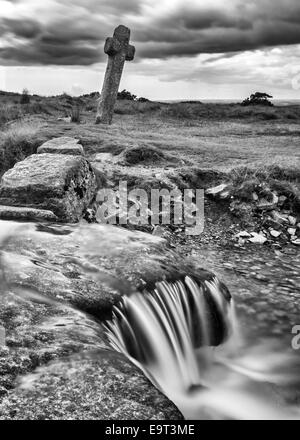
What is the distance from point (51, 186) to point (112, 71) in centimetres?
1048

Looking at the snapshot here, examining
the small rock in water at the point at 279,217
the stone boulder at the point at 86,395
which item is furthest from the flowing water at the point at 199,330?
the small rock in water at the point at 279,217

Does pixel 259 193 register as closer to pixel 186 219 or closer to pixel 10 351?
pixel 186 219

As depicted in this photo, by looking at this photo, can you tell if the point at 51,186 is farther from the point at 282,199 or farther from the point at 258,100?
the point at 258,100

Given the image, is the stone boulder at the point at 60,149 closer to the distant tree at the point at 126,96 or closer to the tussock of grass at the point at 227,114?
the tussock of grass at the point at 227,114

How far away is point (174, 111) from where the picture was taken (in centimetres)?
2450

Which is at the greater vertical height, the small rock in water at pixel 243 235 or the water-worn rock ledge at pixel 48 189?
the water-worn rock ledge at pixel 48 189

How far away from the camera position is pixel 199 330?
480 cm

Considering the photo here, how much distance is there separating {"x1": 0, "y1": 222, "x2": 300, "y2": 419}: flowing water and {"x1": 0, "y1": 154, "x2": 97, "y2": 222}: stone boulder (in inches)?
39.7

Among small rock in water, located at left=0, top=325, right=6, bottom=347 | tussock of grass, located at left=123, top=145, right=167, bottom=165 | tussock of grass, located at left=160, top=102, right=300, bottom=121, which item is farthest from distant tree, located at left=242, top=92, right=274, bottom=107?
small rock in water, located at left=0, top=325, right=6, bottom=347

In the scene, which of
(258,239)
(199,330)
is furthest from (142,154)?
(199,330)

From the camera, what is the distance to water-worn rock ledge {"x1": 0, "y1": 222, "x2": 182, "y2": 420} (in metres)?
2.60

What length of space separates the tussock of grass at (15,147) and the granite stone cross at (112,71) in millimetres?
5500

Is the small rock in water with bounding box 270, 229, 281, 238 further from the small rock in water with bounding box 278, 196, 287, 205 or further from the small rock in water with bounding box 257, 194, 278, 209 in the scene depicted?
the small rock in water with bounding box 278, 196, 287, 205

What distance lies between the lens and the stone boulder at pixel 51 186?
263 inches
